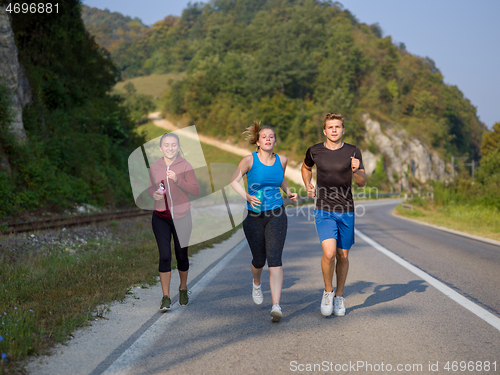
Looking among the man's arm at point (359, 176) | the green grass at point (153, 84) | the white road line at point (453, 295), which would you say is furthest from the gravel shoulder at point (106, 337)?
the green grass at point (153, 84)

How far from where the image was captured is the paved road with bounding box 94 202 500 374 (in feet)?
11.6

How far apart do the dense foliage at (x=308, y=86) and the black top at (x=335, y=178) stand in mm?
64139

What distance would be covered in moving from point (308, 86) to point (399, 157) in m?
21.5

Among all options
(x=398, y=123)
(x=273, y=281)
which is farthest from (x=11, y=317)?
(x=398, y=123)

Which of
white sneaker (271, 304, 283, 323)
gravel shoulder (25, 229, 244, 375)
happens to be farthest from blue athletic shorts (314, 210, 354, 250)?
gravel shoulder (25, 229, 244, 375)

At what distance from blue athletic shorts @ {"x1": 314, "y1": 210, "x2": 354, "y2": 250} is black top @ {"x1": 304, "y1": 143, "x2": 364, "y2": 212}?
0.06 meters

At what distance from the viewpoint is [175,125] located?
85250mm

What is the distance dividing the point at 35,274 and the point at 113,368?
3727 mm

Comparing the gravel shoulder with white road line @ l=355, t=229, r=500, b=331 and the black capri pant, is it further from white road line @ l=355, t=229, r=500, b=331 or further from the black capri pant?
white road line @ l=355, t=229, r=500, b=331

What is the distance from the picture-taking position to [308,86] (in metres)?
79.1

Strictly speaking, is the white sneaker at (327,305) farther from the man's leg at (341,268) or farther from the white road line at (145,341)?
the white road line at (145,341)

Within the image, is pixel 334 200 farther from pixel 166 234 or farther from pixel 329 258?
pixel 166 234

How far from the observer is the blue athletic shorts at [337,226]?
4984 millimetres

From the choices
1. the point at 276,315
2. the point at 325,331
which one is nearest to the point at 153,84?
the point at 276,315
